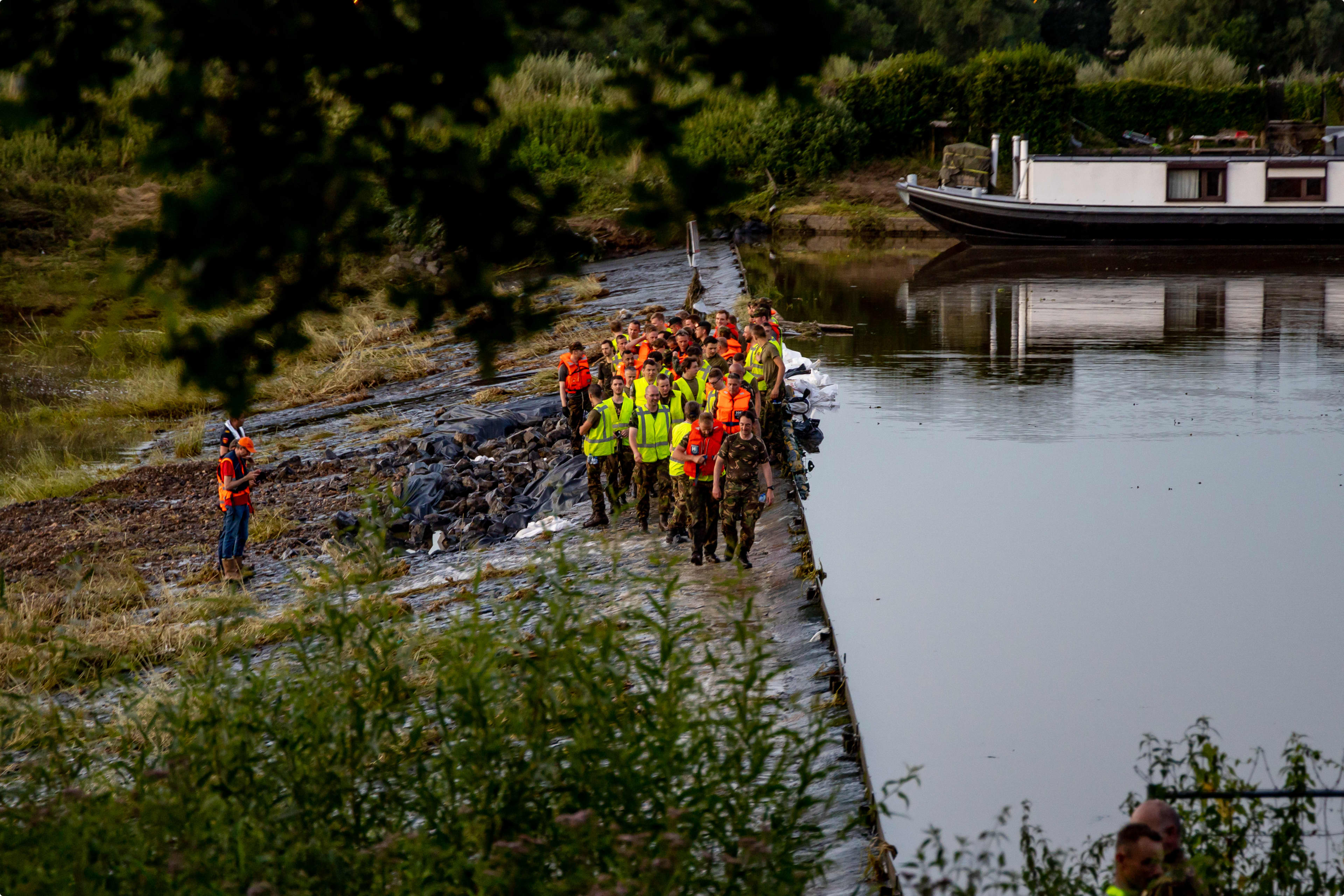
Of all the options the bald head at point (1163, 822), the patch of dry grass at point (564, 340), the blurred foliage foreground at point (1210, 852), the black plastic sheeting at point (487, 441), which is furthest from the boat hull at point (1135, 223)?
the bald head at point (1163, 822)

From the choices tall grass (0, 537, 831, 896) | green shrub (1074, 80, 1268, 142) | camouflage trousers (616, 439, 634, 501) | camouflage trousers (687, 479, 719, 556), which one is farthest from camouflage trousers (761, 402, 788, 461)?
green shrub (1074, 80, 1268, 142)

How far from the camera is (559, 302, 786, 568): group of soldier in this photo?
10.7m

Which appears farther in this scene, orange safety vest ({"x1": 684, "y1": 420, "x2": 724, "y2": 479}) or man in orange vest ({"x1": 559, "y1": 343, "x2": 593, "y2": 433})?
man in orange vest ({"x1": 559, "y1": 343, "x2": 593, "y2": 433})

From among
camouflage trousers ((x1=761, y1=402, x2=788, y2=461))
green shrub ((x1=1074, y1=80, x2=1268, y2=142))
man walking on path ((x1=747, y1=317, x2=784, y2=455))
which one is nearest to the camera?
man walking on path ((x1=747, y1=317, x2=784, y2=455))

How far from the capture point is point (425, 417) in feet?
67.3

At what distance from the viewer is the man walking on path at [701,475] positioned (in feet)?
35.5

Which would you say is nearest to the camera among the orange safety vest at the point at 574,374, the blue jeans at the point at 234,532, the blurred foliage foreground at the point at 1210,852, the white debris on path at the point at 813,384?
the blurred foliage foreground at the point at 1210,852

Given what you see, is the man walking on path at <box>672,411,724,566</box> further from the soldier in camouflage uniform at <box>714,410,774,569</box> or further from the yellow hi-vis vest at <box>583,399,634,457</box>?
the yellow hi-vis vest at <box>583,399,634,457</box>

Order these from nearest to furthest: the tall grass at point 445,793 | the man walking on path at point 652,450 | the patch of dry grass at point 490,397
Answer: the tall grass at point 445,793 → the man walking on path at point 652,450 → the patch of dry grass at point 490,397

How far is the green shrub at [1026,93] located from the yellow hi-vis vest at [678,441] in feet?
120

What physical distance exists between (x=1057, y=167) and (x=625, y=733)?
107 feet

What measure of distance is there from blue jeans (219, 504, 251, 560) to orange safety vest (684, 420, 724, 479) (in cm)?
487

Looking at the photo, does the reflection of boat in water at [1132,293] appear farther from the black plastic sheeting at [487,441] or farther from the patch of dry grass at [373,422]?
the patch of dry grass at [373,422]

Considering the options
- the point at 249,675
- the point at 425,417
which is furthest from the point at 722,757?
the point at 425,417
